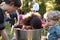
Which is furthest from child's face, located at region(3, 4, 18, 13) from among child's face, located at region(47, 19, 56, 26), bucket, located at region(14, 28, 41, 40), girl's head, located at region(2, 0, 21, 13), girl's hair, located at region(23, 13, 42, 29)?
child's face, located at region(47, 19, 56, 26)

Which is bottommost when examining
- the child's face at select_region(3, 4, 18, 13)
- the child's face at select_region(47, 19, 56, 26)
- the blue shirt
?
the blue shirt

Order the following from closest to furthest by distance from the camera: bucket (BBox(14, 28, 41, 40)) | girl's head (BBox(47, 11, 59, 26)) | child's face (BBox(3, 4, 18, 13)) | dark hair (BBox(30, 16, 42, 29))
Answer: child's face (BBox(3, 4, 18, 13)) → bucket (BBox(14, 28, 41, 40)) → dark hair (BBox(30, 16, 42, 29)) → girl's head (BBox(47, 11, 59, 26))

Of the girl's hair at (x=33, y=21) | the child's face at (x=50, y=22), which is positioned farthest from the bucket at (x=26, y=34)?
the child's face at (x=50, y=22)

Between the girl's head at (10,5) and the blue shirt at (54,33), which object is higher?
the girl's head at (10,5)

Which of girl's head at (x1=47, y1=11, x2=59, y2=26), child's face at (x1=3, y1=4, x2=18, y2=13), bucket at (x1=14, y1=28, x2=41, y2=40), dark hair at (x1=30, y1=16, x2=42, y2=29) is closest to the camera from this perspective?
child's face at (x1=3, y1=4, x2=18, y2=13)

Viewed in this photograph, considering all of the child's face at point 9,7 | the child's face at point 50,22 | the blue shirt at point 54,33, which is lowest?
the blue shirt at point 54,33

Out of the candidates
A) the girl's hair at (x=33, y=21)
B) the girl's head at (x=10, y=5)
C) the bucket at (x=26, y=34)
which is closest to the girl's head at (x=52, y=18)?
the girl's hair at (x=33, y=21)

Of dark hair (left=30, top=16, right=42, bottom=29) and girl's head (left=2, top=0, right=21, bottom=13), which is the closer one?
girl's head (left=2, top=0, right=21, bottom=13)

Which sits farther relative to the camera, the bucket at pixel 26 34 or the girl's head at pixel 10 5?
the bucket at pixel 26 34

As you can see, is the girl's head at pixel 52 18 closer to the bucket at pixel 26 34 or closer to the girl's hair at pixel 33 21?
the girl's hair at pixel 33 21

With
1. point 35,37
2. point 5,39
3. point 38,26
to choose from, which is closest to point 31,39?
point 35,37

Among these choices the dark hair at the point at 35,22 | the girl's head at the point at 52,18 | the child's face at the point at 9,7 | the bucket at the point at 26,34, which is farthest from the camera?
the girl's head at the point at 52,18

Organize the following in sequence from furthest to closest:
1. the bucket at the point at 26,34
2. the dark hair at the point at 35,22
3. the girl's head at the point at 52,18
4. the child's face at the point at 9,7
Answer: the girl's head at the point at 52,18 → the dark hair at the point at 35,22 → the bucket at the point at 26,34 → the child's face at the point at 9,7

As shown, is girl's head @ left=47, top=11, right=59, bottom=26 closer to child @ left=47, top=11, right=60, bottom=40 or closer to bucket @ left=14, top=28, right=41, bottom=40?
child @ left=47, top=11, right=60, bottom=40
